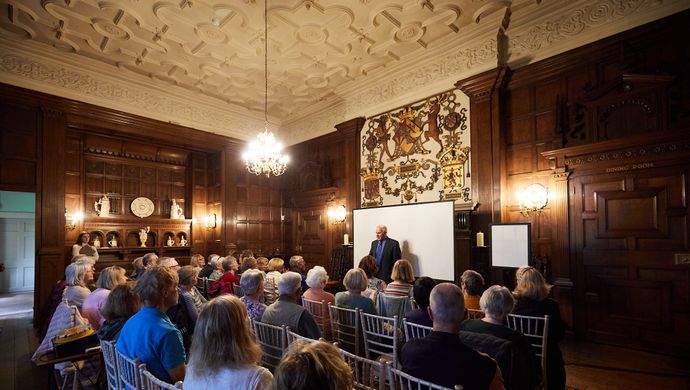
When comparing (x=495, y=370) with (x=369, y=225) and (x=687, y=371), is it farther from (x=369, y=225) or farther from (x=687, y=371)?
(x=369, y=225)

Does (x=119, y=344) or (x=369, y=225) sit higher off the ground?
(x=369, y=225)

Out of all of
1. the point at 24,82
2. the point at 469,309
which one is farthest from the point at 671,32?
the point at 24,82

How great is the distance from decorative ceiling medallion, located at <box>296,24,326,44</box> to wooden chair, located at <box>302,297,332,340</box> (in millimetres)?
4637

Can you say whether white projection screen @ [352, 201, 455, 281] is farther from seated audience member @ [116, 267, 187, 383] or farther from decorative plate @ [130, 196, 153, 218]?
decorative plate @ [130, 196, 153, 218]

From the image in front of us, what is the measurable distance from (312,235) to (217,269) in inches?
154

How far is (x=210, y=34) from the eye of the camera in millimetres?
6195

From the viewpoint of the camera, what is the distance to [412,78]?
7176 millimetres

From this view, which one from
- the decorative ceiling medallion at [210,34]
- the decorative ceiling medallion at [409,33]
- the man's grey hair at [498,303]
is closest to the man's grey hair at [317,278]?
the man's grey hair at [498,303]

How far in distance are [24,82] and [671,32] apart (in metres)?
10.1

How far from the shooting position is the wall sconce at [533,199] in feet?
17.5

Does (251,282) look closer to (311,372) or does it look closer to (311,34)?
(311,372)

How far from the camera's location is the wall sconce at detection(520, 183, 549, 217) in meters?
5.34

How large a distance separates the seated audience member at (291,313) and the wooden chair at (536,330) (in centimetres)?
152

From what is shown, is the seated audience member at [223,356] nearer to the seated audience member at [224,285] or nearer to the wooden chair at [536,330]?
the wooden chair at [536,330]
